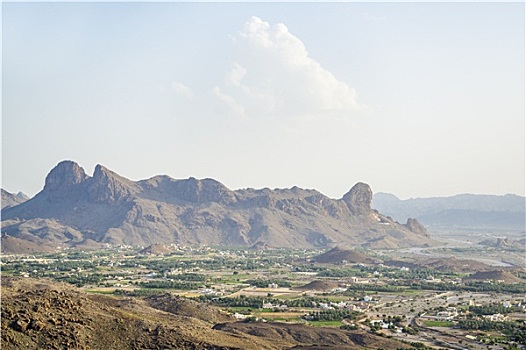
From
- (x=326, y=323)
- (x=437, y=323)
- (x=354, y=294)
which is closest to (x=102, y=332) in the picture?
(x=326, y=323)

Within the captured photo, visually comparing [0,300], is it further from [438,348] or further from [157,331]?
[438,348]

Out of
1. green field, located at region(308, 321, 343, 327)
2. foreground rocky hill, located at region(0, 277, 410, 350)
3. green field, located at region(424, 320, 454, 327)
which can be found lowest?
green field, located at region(424, 320, 454, 327)

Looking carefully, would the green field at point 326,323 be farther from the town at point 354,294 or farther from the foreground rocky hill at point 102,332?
the foreground rocky hill at point 102,332

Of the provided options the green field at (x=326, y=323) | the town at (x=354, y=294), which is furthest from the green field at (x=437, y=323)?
the green field at (x=326, y=323)

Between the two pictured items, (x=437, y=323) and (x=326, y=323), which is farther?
(x=437, y=323)

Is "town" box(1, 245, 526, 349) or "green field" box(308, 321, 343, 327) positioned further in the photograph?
"green field" box(308, 321, 343, 327)

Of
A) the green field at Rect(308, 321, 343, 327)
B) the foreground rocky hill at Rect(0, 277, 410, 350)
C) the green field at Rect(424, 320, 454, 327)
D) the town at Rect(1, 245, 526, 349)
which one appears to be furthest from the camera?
the green field at Rect(424, 320, 454, 327)

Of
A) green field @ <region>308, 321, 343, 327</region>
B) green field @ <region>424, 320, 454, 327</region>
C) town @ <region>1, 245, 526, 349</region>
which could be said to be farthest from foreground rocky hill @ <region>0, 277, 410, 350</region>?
green field @ <region>424, 320, 454, 327</region>

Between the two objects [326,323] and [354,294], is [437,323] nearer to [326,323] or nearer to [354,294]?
[326,323]

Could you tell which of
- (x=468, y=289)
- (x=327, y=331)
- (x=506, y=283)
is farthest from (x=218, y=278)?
(x=327, y=331)

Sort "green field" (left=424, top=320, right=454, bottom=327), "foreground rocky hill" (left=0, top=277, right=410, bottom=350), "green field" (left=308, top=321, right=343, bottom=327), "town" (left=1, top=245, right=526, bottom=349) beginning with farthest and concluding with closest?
1. "green field" (left=424, top=320, right=454, bottom=327)
2. "green field" (left=308, top=321, right=343, bottom=327)
3. "town" (left=1, top=245, right=526, bottom=349)
4. "foreground rocky hill" (left=0, top=277, right=410, bottom=350)

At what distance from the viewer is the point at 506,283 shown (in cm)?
15875

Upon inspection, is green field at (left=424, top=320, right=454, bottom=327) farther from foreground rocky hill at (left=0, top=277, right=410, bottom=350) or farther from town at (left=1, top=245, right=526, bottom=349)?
foreground rocky hill at (left=0, top=277, right=410, bottom=350)

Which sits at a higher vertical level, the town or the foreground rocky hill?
the foreground rocky hill
